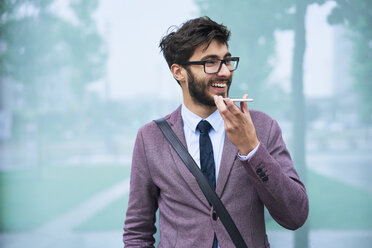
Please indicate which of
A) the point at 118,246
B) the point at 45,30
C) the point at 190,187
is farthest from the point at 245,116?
the point at 45,30

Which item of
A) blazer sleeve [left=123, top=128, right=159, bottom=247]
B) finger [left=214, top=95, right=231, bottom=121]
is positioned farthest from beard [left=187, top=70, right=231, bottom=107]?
blazer sleeve [left=123, top=128, right=159, bottom=247]

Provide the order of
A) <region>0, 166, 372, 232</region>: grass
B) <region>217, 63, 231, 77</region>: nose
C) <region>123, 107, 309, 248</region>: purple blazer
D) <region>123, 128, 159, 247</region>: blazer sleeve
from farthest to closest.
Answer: <region>0, 166, 372, 232</region>: grass < <region>123, 128, 159, 247</region>: blazer sleeve < <region>217, 63, 231, 77</region>: nose < <region>123, 107, 309, 248</region>: purple blazer

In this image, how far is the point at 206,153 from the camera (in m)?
1.77

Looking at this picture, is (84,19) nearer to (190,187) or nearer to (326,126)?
(190,187)

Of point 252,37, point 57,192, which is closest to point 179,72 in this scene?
point 252,37

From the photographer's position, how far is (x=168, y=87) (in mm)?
3447

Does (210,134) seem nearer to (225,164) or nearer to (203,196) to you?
(225,164)

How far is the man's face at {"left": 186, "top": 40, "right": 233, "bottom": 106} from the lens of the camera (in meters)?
1.73

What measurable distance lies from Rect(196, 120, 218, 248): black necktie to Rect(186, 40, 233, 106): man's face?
0.14 m

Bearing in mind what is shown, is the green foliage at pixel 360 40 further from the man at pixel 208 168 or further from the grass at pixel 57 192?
the man at pixel 208 168

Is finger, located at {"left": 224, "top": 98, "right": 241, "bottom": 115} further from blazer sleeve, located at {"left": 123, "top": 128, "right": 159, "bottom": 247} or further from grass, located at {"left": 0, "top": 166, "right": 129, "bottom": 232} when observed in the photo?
grass, located at {"left": 0, "top": 166, "right": 129, "bottom": 232}

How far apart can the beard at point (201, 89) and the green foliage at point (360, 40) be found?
78.6 inches

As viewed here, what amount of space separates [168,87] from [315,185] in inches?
73.5

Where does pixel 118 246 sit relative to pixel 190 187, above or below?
below
